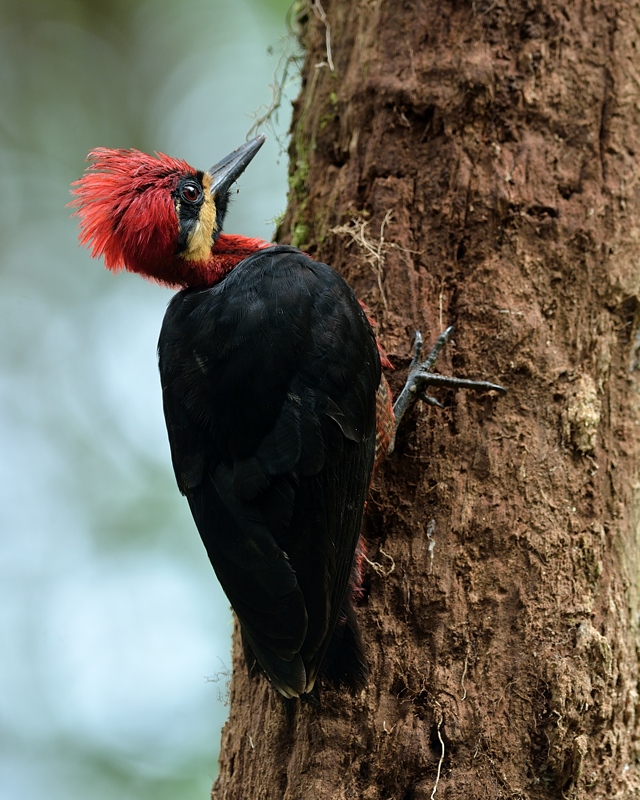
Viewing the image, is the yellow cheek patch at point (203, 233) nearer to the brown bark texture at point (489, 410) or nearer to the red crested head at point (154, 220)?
the red crested head at point (154, 220)

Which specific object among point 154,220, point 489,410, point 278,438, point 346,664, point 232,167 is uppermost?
point 232,167

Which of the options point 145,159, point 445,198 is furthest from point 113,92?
point 445,198

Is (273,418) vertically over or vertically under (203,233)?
under

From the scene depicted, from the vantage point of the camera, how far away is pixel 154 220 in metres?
2.65

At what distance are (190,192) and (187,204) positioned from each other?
6 cm

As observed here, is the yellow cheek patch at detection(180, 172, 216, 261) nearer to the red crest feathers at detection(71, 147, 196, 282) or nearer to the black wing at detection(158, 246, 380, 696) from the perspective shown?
the red crest feathers at detection(71, 147, 196, 282)

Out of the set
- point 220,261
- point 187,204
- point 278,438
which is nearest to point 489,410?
point 278,438

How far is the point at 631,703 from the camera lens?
227 centimetres

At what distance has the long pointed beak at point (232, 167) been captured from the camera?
9.58 ft

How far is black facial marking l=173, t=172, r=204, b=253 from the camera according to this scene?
2.70 metres

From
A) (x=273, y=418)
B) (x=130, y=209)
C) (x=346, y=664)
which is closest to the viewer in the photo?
(x=346, y=664)

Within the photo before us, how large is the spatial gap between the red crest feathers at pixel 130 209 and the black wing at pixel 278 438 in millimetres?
311

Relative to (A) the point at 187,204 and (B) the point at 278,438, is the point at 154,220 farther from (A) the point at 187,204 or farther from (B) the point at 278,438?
(B) the point at 278,438

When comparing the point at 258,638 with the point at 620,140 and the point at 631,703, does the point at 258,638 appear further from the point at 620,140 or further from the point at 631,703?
the point at 620,140
